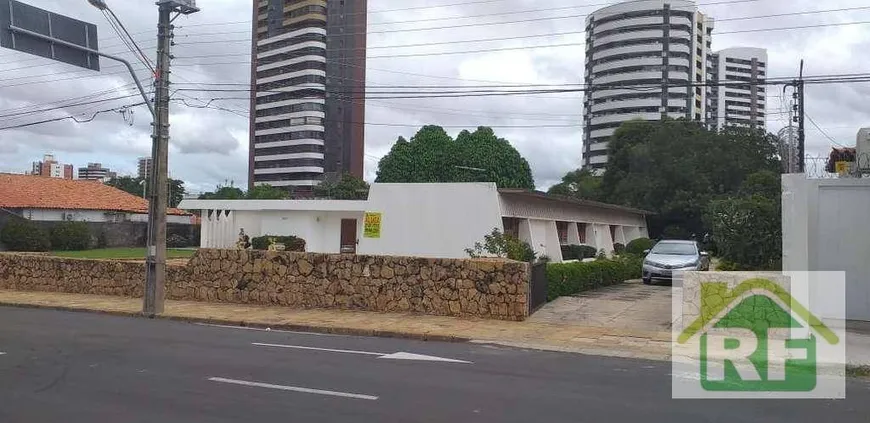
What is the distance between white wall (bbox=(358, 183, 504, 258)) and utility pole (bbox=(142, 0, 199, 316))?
12545 millimetres

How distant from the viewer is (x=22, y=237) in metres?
41.2

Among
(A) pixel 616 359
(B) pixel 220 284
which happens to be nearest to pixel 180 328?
(B) pixel 220 284

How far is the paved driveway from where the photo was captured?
15242 millimetres

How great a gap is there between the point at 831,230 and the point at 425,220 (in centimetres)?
1637

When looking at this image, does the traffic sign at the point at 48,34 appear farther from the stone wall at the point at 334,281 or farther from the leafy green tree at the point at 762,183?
the leafy green tree at the point at 762,183

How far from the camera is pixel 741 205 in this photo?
16.8 meters

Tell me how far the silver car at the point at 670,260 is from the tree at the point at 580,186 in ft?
108

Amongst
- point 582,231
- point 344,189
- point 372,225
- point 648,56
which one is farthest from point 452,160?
point 648,56

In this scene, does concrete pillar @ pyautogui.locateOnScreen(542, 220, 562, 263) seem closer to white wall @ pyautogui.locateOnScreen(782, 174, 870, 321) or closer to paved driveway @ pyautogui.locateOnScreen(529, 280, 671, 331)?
paved driveway @ pyautogui.locateOnScreen(529, 280, 671, 331)

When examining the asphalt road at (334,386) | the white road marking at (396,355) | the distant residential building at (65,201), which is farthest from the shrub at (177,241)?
the white road marking at (396,355)

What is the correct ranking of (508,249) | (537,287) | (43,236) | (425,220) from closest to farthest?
(537,287) → (508,249) → (425,220) → (43,236)

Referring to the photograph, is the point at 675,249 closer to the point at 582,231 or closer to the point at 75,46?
the point at 582,231

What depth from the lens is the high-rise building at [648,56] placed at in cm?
10869

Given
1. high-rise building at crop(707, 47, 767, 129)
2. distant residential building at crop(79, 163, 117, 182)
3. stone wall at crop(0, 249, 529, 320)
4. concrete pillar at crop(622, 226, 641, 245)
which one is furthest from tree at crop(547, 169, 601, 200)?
distant residential building at crop(79, 163, 117, 182)
